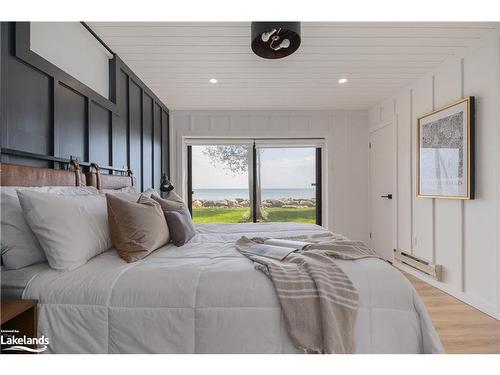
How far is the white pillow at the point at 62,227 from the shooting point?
116 centimetres

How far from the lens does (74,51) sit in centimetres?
189

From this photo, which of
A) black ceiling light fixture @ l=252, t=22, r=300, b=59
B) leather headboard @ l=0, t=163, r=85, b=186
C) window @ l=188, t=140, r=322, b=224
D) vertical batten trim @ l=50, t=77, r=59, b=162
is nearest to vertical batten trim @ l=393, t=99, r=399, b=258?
window @ l=188, t=140, r=322, b=224

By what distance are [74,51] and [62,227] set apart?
1.44 metres

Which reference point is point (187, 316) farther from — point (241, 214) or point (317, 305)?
point (241, 214)

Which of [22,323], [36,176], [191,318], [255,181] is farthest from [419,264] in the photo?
[36,176]

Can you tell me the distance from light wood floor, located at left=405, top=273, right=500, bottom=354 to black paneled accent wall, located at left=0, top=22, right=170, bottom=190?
9.46 ft

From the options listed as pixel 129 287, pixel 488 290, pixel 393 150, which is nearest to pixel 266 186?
pixel 393 150

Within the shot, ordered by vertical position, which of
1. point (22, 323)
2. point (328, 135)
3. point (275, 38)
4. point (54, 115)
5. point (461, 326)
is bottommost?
point (461, 326)

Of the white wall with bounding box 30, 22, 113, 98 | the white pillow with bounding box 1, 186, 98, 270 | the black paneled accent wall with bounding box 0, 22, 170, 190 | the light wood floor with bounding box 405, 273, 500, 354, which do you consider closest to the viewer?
the white pillow with bounding box 1, 186, 98, 270

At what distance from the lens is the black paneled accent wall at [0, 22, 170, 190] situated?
1354 millimetres

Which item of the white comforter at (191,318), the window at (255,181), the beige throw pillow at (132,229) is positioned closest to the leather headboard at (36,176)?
the beige throw pillow at (132,229)

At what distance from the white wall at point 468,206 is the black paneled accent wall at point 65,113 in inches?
129

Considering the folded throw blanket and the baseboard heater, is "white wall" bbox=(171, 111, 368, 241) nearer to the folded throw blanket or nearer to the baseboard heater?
the baseboard heater
